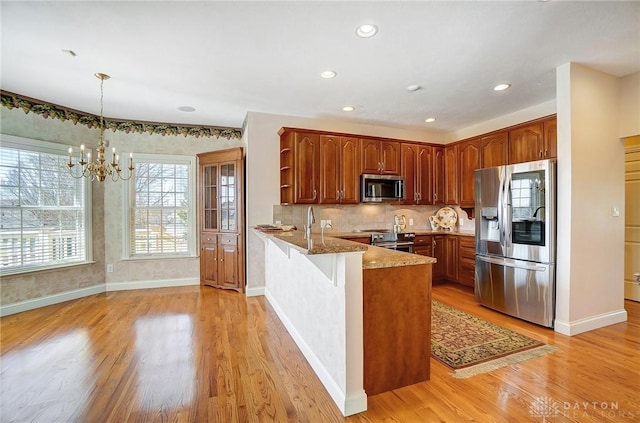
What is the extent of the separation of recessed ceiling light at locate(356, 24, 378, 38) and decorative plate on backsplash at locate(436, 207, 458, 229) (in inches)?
157

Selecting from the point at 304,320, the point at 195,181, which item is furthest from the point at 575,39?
the point at 195,181

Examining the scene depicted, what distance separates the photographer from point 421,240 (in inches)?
186

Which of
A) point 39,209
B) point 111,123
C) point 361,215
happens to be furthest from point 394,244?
point 39,209

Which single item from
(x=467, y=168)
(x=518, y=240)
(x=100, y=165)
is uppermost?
(x=467, y=168)

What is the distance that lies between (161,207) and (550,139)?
567 cm

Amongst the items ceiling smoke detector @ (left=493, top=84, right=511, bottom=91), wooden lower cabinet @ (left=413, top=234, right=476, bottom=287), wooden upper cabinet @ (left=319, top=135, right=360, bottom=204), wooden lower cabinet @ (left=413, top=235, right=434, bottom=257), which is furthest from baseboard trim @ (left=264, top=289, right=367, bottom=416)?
ceiling smoke detector @ (left=493, top=84, right=511, bottom=91)

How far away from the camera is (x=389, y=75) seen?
122 inches

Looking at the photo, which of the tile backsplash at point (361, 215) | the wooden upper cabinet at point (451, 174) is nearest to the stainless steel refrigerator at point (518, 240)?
the wooden upper cabinet at point (451, 174)

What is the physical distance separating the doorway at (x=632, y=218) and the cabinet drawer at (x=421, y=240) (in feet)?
8.63

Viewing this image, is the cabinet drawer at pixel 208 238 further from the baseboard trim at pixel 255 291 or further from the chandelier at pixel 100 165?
the chandelier at pixel 100 165

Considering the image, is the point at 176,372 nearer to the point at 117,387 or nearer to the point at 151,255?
the point at 117,387

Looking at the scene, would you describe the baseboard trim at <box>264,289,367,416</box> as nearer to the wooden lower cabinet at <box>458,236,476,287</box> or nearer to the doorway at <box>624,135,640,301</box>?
the wooden lower cabinet at <box>458,236,476,287</box>

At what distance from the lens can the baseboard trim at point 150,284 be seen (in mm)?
4613

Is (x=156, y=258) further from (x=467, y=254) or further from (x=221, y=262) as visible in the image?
(x=467, y=254)
